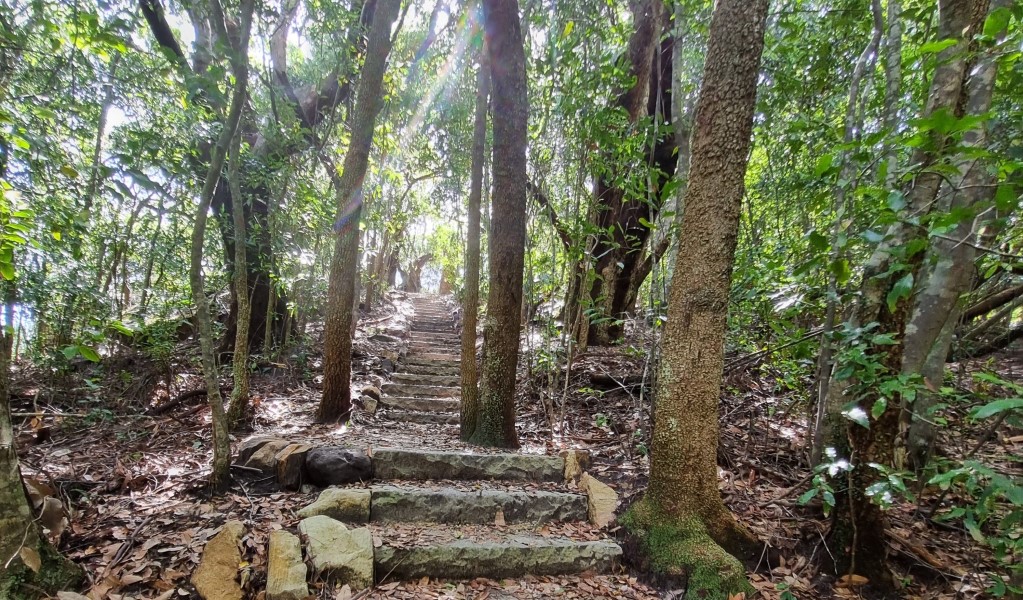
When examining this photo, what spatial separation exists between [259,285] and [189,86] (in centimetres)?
509

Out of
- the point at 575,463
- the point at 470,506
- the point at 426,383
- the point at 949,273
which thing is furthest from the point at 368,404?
the point at 949,273

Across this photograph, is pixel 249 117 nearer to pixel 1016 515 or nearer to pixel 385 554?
pixel 385 554

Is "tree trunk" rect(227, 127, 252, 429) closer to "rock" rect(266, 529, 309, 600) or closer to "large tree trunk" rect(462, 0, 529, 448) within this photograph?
"rock" rect(266, 529, 309, 600)

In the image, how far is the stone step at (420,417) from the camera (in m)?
6.11

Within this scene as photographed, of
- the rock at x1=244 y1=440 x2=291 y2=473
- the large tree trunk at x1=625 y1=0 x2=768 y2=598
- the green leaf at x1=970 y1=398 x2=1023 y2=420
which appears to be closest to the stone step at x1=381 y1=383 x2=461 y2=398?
the rock at x1=244 y1=440 x2=291 y2=473

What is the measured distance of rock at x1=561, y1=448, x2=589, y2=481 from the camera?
3.92 metres

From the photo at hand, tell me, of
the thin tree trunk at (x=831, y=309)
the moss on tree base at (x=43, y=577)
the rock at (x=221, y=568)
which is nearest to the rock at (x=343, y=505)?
the rock at (x=221, y=568)

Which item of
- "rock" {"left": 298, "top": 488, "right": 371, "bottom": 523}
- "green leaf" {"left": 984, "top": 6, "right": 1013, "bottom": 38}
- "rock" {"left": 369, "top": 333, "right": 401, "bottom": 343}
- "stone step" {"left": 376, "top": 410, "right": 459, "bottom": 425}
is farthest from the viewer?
"rock" {"left": 369, "top": 333, "right": 401, "bottom": 343}

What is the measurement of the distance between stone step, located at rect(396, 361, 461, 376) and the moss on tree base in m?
5.81

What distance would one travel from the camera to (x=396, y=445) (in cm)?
420

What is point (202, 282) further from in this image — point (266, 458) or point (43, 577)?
point (43, 577)

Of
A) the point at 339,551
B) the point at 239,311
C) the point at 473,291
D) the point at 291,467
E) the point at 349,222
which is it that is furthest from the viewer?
the point at 473,291

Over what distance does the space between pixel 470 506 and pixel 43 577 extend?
92.8 inches

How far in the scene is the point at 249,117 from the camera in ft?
16.0
